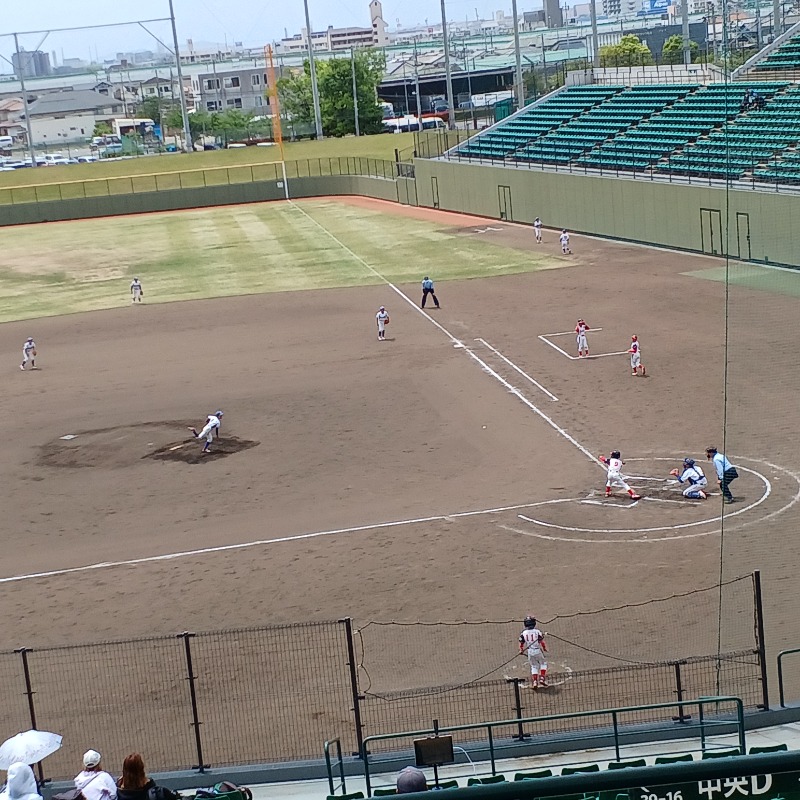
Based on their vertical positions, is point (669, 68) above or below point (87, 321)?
above

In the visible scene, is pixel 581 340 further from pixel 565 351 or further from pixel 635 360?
pixel 635 360

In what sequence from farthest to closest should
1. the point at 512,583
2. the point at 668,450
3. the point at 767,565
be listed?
the point at 668,450, the point at 512,583, the point at 767,565

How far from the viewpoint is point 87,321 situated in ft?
140

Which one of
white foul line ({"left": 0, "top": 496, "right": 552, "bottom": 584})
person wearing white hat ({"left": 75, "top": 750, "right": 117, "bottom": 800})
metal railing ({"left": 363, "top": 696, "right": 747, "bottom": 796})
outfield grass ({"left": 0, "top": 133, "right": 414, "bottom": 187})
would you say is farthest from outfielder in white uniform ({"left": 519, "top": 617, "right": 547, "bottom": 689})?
outfield grass ({"left": 0, "top": 133, "right": 414, "bottom": 187})

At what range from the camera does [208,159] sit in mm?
98000

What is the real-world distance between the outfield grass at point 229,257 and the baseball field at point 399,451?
1647 millimetres

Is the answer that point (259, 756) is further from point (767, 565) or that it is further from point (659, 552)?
point (659, 552)

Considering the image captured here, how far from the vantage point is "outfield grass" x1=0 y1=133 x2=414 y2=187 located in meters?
94.9

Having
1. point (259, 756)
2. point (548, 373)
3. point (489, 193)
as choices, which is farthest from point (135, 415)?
point (489, 193)

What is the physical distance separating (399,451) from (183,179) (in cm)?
7206

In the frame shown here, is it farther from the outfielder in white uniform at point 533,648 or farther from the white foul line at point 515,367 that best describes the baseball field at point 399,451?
the outfielder in white uniform at point 533,648

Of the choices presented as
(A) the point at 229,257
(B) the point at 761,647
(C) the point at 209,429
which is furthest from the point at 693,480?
(A) the point at 229,257

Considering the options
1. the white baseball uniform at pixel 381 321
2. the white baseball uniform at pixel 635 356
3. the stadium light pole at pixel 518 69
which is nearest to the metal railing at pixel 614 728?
the white baseball uniform at pixel 635 356

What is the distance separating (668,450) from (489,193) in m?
41.8
